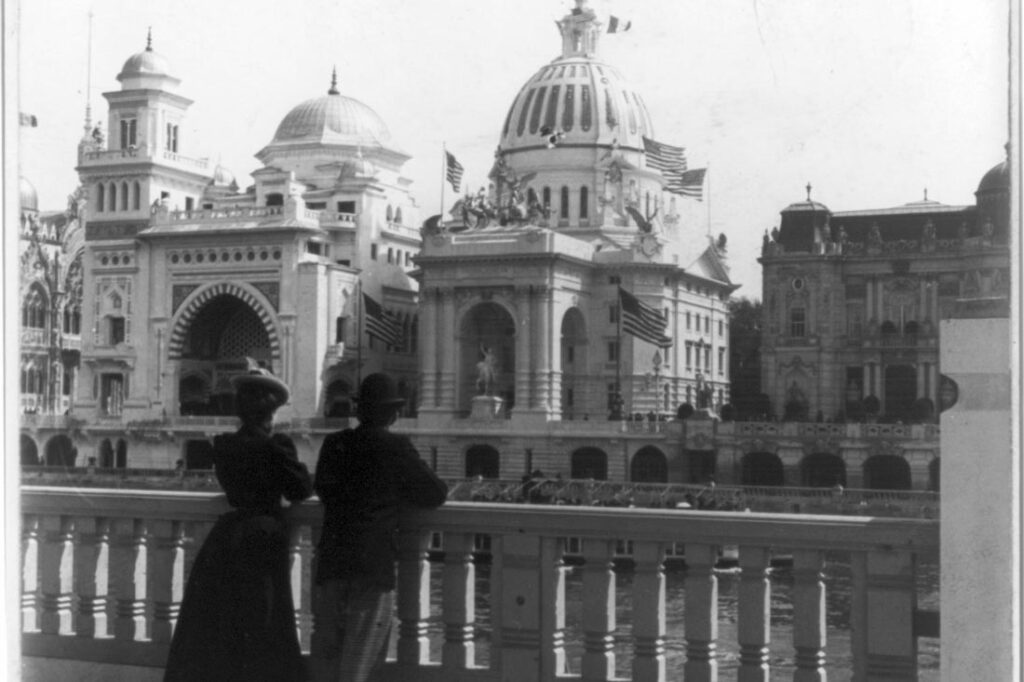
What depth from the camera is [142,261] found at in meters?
5.46

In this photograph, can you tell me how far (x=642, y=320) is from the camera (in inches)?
193

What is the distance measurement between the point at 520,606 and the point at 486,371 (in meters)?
2.23

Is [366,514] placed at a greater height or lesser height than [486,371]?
lesser

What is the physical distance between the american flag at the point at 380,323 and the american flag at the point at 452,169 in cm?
60

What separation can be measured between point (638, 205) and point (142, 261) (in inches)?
78.7

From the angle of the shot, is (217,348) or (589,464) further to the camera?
(217,348)

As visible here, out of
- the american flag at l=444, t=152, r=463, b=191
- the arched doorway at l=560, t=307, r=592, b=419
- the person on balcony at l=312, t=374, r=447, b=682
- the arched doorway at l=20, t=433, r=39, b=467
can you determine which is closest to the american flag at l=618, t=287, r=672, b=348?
the arched doorway at l=560, t=307, r=592, b=419

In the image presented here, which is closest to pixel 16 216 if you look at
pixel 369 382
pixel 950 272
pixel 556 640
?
pixel 369 382

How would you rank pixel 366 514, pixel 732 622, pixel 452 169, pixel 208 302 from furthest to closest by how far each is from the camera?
pixel 208 302, pixel 732 622, pixel 452 169, pixel 366 514

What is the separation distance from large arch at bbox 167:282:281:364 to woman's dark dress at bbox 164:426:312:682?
1.57 metres

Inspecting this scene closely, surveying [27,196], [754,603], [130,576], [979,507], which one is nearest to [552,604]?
[754,603]

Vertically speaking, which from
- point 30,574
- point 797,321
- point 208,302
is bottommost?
point 30,574

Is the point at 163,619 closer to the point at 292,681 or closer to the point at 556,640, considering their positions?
the point at 292,681

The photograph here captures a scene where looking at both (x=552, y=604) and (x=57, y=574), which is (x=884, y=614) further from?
(x=57, y=574)
